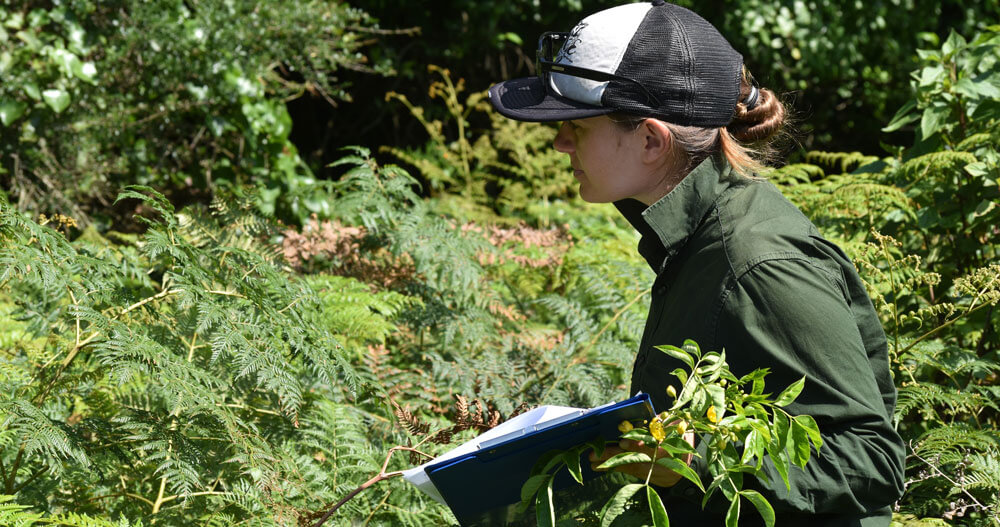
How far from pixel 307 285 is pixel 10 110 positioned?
3.03m

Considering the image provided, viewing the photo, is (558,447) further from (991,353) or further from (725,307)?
(991,353)

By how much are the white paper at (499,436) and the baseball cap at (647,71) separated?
0.60 m

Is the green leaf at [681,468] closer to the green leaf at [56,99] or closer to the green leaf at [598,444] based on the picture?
the green leaf at [598,444]

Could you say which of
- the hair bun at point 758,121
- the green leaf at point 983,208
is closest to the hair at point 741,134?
the hair bun at point 758,121

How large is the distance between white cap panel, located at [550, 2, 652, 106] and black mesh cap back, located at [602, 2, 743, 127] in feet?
0.06

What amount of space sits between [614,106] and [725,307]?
1.60ft

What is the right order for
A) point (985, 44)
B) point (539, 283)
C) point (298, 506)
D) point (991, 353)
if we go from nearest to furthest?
point (298, 506) < point (991, 353) < point (985, 44) < point (539, 283)

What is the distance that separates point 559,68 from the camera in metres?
1.88

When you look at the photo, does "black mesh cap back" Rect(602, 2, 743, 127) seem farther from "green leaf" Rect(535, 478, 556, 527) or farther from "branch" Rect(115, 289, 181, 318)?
"branch" Rect(115, 289, 181, 318)

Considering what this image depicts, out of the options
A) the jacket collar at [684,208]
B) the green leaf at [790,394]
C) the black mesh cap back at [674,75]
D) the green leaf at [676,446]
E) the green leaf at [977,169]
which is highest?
the black mesh cap back at [674,75]

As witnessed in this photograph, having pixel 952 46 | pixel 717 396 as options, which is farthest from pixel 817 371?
pixel 952 46

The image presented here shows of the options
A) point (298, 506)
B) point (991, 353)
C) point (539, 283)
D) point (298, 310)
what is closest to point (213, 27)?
point (539, 283)

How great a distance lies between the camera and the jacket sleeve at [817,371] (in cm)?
149

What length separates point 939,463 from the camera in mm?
2336
